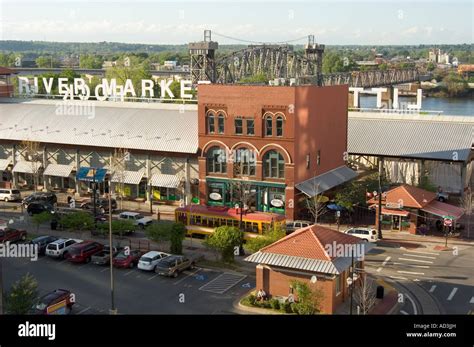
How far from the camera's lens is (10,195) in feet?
194

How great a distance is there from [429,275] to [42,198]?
35.3m

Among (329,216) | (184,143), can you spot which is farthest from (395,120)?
(184,143)

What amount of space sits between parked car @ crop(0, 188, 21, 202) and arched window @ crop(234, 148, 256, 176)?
22.3 m

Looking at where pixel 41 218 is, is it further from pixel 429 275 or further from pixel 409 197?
pixel 409 197

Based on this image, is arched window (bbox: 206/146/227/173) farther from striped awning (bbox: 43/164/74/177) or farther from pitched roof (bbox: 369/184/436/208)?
striped awning (bbox: 43/164/74/177)

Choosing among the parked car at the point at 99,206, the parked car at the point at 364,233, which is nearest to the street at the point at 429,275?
the parked car at the point at 364,233

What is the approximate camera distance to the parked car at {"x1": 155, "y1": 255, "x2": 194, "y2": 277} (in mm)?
36188

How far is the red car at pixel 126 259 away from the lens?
38.0 meters

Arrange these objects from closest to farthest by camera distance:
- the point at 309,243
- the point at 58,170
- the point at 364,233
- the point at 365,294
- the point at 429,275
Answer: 1. the point at 365,294
2. the point at 309,243
3. the point at 429,275
4. the point at 364,233
5. the point at 58,170

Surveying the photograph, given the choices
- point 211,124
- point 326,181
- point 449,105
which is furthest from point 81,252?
point 449,105

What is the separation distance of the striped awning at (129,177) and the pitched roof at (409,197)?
71.4ft

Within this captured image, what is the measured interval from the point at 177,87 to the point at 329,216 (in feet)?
266

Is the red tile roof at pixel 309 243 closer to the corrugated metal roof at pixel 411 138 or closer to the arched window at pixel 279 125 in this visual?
the arched window at pixel 279 125

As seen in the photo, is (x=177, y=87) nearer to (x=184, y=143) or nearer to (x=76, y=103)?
(x=76, y=103)
